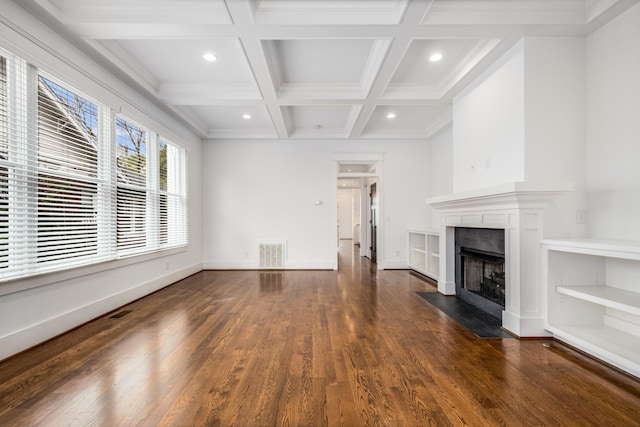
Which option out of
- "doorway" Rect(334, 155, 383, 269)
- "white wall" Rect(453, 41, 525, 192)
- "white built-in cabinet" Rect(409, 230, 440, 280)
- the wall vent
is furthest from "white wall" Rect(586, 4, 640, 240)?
the wall vent

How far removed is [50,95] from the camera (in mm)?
2520

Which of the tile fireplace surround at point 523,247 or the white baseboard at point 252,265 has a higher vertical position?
the tile fireplace surround at point 523,247

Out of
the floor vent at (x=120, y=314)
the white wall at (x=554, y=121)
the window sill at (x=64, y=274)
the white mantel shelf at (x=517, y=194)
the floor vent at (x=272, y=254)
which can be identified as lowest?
the floor vent at (x=120, y=314)

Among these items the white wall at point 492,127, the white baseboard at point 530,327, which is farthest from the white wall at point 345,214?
the white baseboard at point 530,327

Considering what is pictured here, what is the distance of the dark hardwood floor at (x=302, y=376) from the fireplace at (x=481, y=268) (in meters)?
0.61

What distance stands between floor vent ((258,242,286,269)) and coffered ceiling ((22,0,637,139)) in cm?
255

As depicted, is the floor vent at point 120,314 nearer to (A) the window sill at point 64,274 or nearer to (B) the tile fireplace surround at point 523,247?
(A) the window sill at point 64,274

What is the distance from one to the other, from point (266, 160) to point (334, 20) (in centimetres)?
371

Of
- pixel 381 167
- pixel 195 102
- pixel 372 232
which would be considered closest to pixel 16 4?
pixel 195 102

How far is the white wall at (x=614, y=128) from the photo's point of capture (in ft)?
7.19

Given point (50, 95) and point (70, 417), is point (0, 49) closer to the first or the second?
point (50, 95)

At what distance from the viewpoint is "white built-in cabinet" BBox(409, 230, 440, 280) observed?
4.84 metres

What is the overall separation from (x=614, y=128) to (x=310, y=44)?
113 inches

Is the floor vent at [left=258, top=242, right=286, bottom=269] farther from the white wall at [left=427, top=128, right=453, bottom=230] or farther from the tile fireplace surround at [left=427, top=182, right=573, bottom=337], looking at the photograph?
the tile fireplace surround at [left=427, top=182, right=573, bottom=337]
